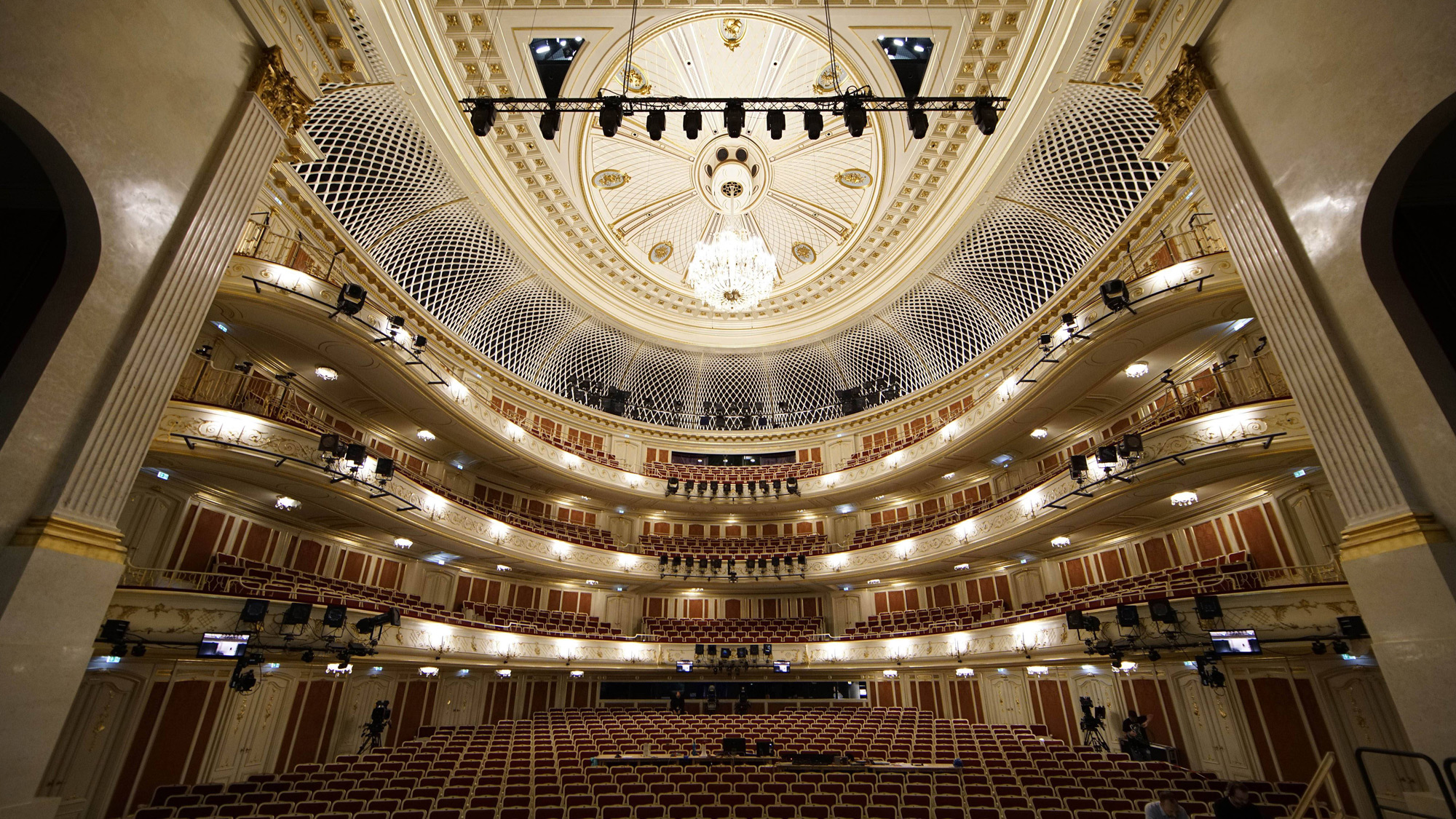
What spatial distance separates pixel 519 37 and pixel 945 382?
1736 cm

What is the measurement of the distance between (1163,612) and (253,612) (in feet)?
51.5

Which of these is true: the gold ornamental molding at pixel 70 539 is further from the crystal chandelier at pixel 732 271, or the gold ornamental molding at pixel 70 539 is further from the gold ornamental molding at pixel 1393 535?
the crystal chandelier at pixel 732 271

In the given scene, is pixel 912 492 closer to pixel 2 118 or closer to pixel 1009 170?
pixel 1009 170

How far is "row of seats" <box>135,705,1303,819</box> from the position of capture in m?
6.42

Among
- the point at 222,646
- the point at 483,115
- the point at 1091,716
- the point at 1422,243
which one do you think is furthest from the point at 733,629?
the point at 1422,243

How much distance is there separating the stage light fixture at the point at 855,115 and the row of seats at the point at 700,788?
879 cm

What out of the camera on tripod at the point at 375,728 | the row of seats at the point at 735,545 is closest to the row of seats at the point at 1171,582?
the row of seats at the point at 735,545

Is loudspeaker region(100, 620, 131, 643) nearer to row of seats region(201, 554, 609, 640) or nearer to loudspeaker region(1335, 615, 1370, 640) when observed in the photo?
row of seats region(201, 554, 609, 640)

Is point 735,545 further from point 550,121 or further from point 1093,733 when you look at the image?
point 550,121

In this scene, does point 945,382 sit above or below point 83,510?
above

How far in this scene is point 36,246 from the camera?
5.87m

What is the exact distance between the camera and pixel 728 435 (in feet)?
89.1

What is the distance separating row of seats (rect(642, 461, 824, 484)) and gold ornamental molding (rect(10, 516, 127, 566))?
19.9 meters

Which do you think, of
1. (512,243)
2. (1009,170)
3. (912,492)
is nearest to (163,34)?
(512,243)
